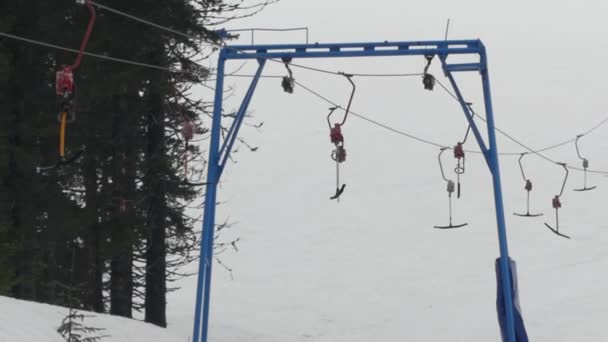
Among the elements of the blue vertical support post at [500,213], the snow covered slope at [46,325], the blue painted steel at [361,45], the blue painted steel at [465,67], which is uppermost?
the blue painted steel at [361,45]

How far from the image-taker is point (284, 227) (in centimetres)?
4041

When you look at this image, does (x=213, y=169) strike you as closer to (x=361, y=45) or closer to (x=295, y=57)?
(x=295, y=57)

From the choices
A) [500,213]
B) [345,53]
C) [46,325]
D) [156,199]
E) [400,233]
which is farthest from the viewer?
[400,233]

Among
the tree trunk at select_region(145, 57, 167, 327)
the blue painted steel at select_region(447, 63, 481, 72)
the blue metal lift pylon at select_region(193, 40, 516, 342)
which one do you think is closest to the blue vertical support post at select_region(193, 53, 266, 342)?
the blue metal lift pylon at select_region(193, 40, 516, 342)

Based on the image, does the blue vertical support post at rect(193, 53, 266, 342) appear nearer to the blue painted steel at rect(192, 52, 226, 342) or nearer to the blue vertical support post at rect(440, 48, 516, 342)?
the blue painted steel at rect(192, 52, 226, 342)

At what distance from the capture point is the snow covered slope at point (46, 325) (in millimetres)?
8931

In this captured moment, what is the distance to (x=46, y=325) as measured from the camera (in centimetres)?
985

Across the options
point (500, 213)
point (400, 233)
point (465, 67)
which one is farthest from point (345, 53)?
point (400, 233)

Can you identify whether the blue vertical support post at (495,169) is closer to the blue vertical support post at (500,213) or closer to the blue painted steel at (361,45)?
the blue vertical support post at (500,213)

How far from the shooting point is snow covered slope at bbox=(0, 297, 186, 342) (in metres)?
8.93

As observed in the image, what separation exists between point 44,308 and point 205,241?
8.17 feet

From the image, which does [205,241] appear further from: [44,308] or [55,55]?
[55,55]

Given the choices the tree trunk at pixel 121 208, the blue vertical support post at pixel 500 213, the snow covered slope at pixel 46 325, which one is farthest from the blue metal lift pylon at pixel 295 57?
the tree trunk at pixel 121 208

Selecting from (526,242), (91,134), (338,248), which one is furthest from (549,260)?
(91,134)
